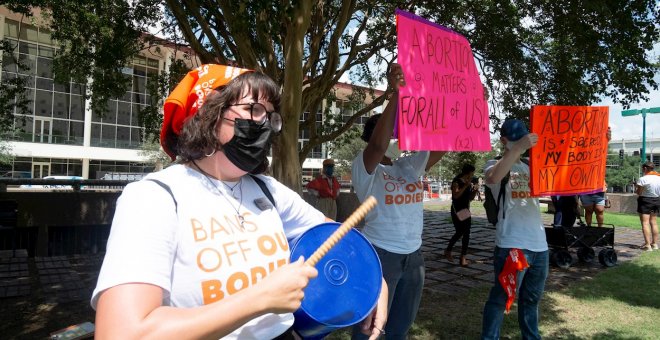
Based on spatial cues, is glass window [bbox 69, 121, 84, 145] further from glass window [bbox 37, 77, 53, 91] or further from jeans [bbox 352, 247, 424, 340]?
jeans [bbox 352, 247, 424, 340]

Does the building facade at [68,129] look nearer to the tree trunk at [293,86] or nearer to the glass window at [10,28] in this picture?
the glass window at [10,28]

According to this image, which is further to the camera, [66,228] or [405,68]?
[66,228]

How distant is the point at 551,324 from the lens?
462 cm

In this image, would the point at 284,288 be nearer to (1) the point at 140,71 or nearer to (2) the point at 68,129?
(1) the point at 140,71

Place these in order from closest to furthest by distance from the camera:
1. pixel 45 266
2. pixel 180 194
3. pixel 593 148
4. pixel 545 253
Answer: pixel 180 194 → pixel 545 253 → pixel 593 148 → pixel 45 266

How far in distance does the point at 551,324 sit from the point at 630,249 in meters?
6.12

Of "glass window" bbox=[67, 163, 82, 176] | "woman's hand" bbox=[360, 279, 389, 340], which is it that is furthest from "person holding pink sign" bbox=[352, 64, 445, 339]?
"glass window" bbox=[67, 163, 82, 176]

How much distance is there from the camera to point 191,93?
4.63 ft

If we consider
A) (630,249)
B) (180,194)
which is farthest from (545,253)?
(630,249)

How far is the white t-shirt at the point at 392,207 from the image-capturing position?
107 inches

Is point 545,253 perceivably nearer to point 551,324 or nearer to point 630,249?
point 551,324

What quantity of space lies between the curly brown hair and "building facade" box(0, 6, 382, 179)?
3162 cm

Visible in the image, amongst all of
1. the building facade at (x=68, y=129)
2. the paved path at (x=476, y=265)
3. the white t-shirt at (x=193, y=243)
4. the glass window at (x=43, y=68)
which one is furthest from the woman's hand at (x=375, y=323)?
the glass window at (x=43, y=68)

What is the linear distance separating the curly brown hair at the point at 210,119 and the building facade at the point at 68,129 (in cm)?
3162
